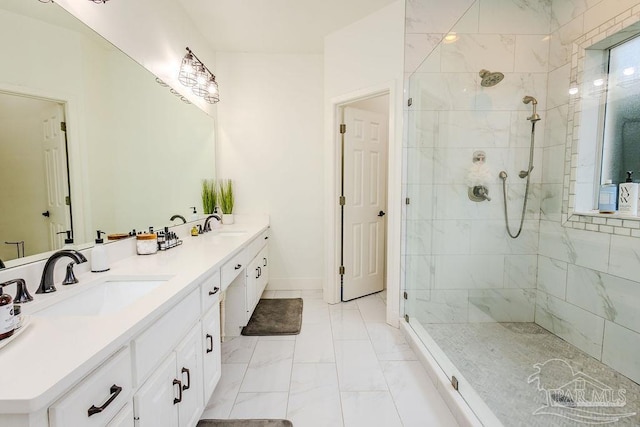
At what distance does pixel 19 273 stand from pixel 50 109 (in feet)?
2.18

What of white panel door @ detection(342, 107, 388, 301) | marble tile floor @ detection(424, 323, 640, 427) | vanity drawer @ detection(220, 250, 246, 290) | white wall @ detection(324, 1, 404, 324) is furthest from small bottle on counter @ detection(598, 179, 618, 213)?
vanity drawer @ detection(220, 250, 246, 290)

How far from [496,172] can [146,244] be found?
258 centimetres

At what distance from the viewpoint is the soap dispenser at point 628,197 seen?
162cm

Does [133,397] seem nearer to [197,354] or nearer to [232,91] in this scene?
[197,354]

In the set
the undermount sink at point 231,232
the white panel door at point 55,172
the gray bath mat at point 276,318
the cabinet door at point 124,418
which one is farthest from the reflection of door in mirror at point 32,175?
the gray bath mat at point 276,318

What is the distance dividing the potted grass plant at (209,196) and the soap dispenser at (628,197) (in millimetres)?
3212

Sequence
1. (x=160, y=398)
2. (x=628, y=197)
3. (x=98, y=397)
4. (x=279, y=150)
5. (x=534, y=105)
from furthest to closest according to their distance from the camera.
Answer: (x=279, y=150), (x=534, y=105), (x=628, y=197), (x=160, y=398), (x=98, y=397)

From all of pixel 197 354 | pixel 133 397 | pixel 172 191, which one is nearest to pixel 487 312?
pixel 197 354

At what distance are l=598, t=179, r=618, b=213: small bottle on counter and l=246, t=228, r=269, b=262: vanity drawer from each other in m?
2.45

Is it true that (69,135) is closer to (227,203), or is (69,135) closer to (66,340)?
(66,340)

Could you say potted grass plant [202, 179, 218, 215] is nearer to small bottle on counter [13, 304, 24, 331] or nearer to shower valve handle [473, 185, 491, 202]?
→ small bottle on counter [13, 304, 24, 331]

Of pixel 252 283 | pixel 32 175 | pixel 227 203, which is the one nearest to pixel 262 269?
pixel 252 283

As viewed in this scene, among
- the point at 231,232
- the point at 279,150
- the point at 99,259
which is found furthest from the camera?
the point at 279,150

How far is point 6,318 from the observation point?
0.71 m
